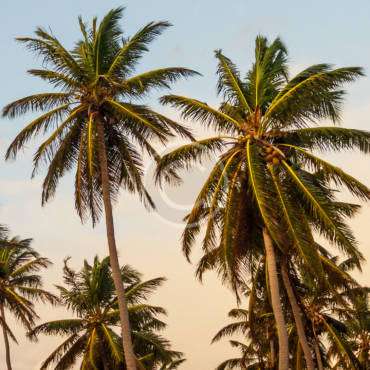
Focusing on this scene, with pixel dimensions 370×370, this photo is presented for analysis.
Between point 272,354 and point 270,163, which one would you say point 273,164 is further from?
point 272,354

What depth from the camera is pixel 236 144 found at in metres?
20.3

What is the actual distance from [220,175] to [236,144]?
1.17 metres

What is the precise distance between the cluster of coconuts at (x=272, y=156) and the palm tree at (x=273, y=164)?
0.11ft

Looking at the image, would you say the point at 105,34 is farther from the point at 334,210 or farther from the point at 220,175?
the point at 334,210

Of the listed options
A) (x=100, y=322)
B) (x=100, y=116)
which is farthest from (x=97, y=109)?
(x=100, y=322)

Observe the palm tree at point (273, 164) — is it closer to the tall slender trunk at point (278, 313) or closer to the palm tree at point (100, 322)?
the tall slender trunk at point (278, 313)

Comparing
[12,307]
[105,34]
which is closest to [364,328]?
[12,307]

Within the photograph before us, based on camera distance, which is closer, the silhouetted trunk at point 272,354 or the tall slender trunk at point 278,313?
the tall slender trunk at point 278,313

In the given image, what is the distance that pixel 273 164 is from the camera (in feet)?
64.5

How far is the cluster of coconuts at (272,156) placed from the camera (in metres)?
19.6

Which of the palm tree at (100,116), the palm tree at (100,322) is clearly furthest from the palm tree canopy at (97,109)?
the palm tree at (100,322)

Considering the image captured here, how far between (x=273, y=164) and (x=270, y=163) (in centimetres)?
12

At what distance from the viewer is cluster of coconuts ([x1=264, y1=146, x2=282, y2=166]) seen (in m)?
19.6

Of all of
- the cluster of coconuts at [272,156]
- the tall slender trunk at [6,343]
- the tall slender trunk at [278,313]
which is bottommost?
the tall slender trunk at [278,313]
